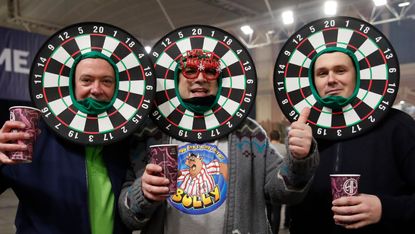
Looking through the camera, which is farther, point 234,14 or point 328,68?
point 234,14

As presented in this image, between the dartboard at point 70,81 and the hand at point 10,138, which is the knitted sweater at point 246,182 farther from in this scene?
the hand at point 10,138

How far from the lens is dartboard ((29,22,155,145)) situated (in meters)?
1.59

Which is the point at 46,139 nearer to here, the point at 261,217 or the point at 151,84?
the point at 151,84

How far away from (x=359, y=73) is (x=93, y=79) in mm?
1031

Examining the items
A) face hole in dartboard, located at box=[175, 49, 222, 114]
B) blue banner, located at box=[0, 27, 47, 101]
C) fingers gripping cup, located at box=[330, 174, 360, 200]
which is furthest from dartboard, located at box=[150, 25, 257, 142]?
blue banner, located at box=[0, 27, 47, 101]

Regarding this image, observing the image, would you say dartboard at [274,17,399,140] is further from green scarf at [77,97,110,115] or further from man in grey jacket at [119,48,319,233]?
green scarf at [77,97,110,115]

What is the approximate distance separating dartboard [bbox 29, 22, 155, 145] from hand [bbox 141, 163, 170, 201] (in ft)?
0.98

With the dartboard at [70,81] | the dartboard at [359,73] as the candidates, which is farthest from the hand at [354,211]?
the dartboard at [70,81]

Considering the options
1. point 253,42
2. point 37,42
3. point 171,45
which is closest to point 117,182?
point 171,45

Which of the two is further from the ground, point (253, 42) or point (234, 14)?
point (234, 14)

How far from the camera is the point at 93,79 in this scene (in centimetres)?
159

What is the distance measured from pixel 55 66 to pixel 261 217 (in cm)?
99

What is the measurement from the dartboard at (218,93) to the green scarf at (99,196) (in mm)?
282

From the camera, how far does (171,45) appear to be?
67.8 inches
